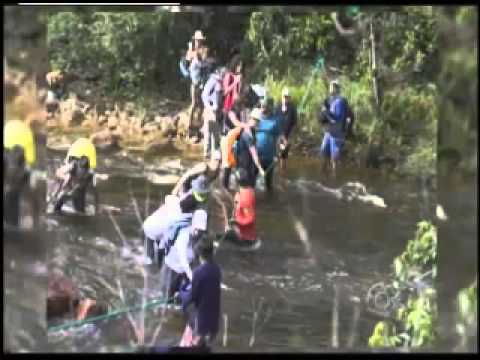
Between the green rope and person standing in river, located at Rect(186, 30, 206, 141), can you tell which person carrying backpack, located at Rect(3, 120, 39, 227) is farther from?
person standing in river, located at Rect(186, 30, 206, 141)

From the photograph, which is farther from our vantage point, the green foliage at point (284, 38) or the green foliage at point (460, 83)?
the green foliage at point (284, 38)

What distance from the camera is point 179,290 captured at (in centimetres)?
246

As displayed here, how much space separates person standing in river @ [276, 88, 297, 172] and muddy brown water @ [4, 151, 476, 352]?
32mm

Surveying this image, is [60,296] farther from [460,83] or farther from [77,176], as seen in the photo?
[460,83]

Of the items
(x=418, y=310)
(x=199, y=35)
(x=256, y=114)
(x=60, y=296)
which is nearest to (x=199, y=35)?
(x=199, y=35)

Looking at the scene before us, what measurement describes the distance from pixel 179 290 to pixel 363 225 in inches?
22.7

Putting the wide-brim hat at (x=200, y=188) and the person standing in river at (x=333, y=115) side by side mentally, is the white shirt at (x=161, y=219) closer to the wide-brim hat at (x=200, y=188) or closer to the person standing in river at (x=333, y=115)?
the wide-brim hat at (x=200, y=188)

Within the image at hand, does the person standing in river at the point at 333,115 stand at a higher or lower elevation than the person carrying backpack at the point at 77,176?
higher

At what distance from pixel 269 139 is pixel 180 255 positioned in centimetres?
43

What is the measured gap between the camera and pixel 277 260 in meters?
2.49

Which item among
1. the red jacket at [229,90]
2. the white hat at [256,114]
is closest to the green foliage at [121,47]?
the red jacket at [229,90]

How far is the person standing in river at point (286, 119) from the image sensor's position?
2488mm

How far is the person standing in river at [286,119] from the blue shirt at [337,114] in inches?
4.2

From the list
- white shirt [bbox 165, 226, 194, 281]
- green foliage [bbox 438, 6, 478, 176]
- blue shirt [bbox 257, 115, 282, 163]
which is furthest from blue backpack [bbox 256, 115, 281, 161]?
green foliage [bbox 438, 6, 478, 176]
